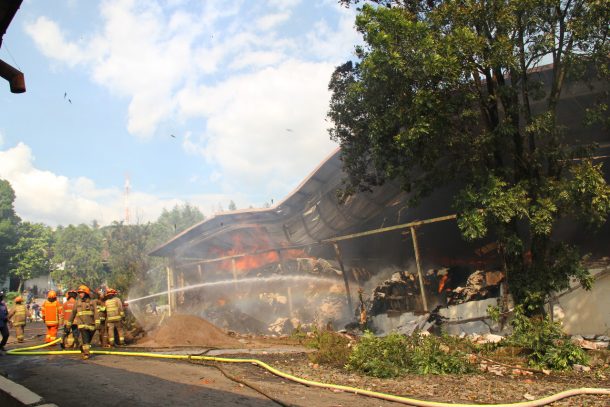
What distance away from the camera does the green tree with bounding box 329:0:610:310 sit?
8.87m

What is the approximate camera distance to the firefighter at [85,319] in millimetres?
9907

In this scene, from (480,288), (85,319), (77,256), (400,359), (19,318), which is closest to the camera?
(400,359)

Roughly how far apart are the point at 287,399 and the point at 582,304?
9.90 meters

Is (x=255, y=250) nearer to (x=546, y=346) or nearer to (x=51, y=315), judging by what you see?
(x=51, y=315)

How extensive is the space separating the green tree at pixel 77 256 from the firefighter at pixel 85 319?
1539 inches

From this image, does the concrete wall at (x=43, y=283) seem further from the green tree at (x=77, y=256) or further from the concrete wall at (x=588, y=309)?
the concrete wall at (x=588, y=309)

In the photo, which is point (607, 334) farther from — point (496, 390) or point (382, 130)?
point (382, 130)

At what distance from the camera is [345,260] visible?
1973 cm

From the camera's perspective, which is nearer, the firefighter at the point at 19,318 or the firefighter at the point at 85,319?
the firefighter at the point at 85,319

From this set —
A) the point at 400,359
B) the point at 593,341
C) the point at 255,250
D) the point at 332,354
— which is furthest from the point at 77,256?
the point at 593,341

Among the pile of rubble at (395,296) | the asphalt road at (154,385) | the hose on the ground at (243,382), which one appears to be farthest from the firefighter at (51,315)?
the pile of rubble at (395,296)

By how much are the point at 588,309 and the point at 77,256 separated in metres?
62.5

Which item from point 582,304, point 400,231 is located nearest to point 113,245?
point 400,231

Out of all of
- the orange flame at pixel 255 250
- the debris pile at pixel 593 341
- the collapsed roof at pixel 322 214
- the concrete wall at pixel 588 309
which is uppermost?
the collapsed roof at pixel 322 214
